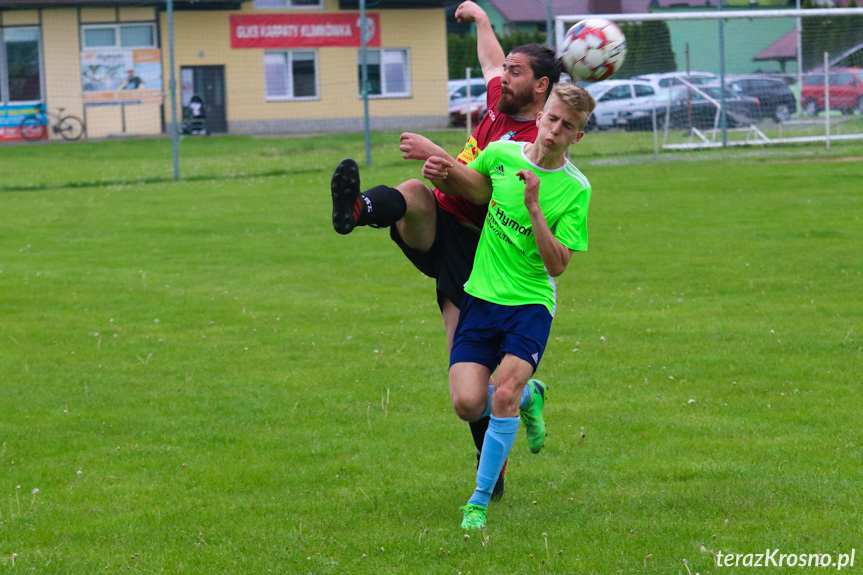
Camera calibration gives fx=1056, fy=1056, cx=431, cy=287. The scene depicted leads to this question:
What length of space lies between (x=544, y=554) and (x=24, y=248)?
38.8 feet

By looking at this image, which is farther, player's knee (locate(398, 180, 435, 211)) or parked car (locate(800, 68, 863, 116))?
parked car (locate(800, 68, 863, 116))

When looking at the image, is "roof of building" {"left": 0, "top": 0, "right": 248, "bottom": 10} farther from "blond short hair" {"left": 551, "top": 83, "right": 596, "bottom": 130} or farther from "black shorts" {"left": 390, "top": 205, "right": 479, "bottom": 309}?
"blond short hair" {"left": 551, "top": 83, "right": 596, "bottom": 130}

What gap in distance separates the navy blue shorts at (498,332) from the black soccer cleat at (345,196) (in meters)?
0.73

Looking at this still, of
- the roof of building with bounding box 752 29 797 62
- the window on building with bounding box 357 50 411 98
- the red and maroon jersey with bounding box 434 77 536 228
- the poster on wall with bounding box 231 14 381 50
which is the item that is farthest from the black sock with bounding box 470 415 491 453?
the window on building with bounding box 357 50 411 98

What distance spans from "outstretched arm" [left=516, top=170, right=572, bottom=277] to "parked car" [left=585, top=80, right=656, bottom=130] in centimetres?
2094

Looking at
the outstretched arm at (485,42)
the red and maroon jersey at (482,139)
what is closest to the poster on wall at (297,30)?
the outstretched arm at (485,42)

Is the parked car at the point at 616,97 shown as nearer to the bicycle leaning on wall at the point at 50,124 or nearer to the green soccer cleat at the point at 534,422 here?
the bicycle leaning on wall at the point at 50,124

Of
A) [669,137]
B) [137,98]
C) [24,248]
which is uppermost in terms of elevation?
[137,98]

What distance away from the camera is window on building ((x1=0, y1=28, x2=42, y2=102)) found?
37.5 meters

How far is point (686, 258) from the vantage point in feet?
41.4

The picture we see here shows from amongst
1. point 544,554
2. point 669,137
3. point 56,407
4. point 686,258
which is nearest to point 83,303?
point 56,407

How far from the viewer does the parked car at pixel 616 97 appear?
25438mm

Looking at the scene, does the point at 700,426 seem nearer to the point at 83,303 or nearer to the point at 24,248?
the point at 83,303

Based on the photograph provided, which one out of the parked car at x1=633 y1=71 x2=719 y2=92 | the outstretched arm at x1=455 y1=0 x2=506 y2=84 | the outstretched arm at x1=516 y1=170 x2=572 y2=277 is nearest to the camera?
the outstretched arm at x1=516 y1=170 x2=572 y2=277
